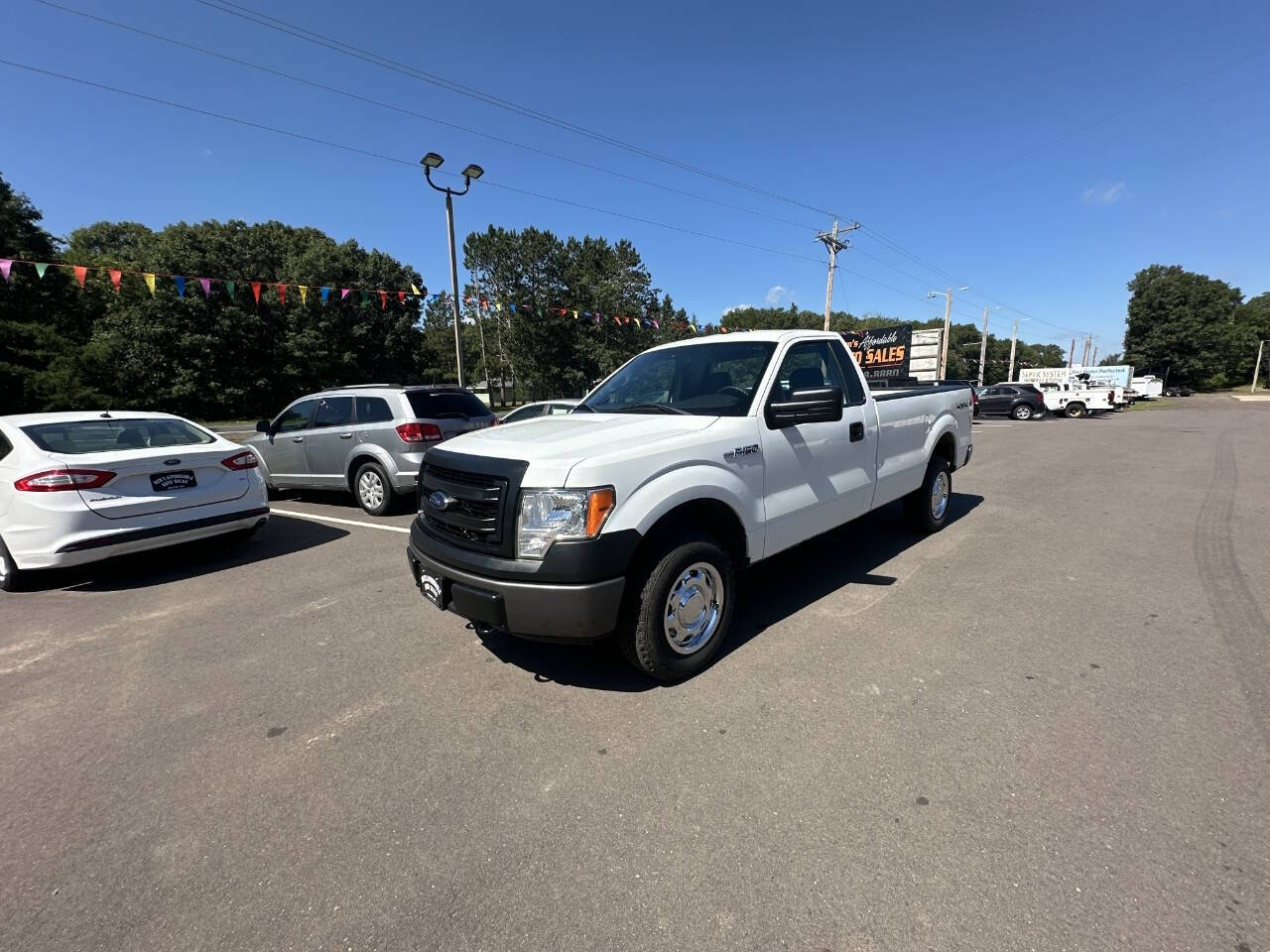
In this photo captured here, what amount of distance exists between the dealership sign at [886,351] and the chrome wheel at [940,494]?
53.0 ft

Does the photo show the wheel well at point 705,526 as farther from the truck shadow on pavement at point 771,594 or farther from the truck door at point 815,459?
the truck shadow on pavement at point 771,594

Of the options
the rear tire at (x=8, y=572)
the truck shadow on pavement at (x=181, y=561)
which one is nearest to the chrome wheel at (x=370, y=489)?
the truck shadow on pavement at (x=181, y=561)

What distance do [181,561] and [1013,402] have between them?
1194 inches

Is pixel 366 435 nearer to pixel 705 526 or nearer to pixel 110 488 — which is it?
pixel 110 488

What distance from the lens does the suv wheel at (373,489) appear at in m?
7.54

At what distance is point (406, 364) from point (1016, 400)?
38663 millimetres

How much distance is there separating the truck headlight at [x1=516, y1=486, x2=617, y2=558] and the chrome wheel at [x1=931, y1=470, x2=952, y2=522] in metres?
4.58

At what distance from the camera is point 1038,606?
13.7 feet

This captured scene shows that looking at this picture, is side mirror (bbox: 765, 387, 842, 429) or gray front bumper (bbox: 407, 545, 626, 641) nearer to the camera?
gray front bumper (bbox: 407, 545, 626, 641)

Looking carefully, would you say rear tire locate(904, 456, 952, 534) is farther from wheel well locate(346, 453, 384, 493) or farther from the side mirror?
wheel well locate(346, 453, 384, 493)

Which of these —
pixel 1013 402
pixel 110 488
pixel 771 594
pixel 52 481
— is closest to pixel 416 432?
pixel 110 488

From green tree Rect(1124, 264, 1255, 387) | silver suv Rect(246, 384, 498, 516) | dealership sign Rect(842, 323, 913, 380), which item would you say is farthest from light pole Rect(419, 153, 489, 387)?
green tree Rect(1124, 264, 1255, 387)

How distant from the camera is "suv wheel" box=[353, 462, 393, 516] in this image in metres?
7.54

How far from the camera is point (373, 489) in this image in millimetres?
7703
